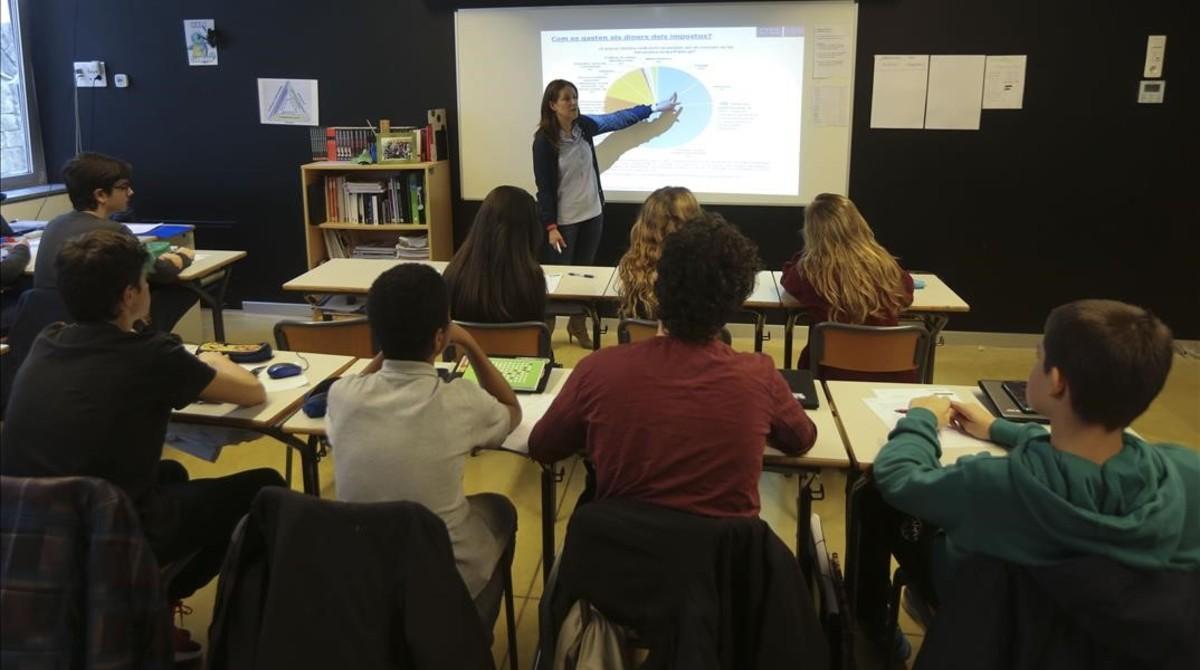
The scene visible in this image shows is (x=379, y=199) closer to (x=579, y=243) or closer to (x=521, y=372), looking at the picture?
(x=579, y=243)

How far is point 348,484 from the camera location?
1828 mm

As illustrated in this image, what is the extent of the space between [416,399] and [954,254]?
4.33m

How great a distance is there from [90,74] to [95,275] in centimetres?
490

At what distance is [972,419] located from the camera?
2.18 metres

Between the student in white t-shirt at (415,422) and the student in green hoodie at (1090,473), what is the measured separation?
0.95 meters

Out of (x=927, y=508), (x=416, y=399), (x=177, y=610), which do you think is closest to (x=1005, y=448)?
(x=927, y=508)

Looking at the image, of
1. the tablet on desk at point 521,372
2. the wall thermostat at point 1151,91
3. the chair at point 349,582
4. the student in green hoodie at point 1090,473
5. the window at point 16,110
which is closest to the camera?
the student in green hoodie at point 1090,473

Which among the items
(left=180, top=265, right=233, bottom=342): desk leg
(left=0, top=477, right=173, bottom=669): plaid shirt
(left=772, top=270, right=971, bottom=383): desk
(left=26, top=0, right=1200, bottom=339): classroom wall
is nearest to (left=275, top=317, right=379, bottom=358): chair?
(left=0, top=477, right=173, bottom=669): plaid shirt

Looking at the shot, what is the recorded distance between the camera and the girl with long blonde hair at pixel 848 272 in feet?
10.8

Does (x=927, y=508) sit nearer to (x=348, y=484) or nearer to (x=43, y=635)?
(x=348, y=484)

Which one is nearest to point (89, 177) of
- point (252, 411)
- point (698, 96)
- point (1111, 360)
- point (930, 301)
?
point (252, 411)

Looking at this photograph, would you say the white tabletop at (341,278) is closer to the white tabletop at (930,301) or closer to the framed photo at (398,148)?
the framed photo at (398,148)

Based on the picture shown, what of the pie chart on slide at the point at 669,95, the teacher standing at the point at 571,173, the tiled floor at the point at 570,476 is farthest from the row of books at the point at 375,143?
the tiled floor at the point at 570,476

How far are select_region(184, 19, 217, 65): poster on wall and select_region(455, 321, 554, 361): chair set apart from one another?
3835mm
